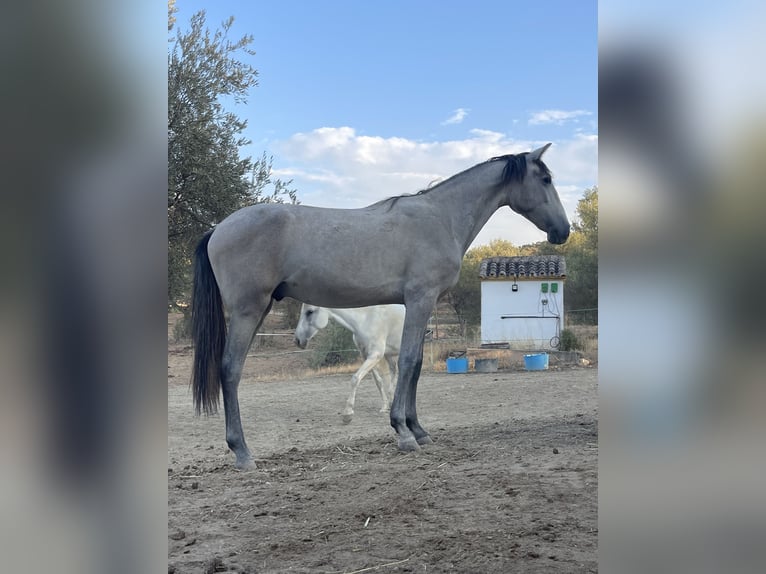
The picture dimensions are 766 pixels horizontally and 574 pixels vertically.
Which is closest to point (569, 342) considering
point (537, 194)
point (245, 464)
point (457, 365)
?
point (457, 365)

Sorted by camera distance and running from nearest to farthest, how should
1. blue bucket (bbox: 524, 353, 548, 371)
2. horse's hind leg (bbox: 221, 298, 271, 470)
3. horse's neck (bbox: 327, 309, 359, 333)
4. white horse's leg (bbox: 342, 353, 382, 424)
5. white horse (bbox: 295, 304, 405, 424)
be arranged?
horse's hind leg (bbox: 221, 298, 271, 470) → white horse's leg (bbox: 342, 353, 382, 424) → white horse (bbox: 295, 304, 405, 424) → horse's neck (bbox: 327, 309, 359, 333) → blue bucket (bbox: 524, 353, 548, 371)

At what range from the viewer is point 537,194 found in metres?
5.27

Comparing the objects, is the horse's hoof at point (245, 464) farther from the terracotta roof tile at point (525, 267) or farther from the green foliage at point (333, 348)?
the terracotta roof tile at point (525, 267)

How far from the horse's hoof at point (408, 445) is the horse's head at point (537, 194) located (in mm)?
2152

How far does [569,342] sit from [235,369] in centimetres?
1270

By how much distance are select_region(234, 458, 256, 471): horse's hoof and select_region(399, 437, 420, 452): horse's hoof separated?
111 centimetres

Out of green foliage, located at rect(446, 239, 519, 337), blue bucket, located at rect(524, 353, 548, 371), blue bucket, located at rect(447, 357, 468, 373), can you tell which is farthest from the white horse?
green foliage, located at rect(446, 239, 519, 337)

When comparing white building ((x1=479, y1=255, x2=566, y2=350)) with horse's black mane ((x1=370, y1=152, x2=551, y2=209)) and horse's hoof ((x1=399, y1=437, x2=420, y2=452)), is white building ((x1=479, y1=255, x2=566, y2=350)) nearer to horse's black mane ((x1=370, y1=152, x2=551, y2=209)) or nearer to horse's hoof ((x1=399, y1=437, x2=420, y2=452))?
horse's black mane ((x1=370, y1=152, x2=551, y2=209))

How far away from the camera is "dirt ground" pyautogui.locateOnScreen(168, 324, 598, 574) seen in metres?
2.23

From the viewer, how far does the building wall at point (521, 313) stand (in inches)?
688

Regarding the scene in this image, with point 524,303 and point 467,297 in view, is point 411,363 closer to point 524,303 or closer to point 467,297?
point 524,303

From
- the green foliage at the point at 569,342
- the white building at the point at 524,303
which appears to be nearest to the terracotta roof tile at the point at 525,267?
the white building at the point at 524,303

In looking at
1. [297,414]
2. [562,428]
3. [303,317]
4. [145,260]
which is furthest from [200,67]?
[145,260]

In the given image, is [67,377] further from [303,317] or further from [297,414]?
[303,317]
